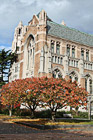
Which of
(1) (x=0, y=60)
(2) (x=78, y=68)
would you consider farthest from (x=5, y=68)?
(2) (x=78, y=68)

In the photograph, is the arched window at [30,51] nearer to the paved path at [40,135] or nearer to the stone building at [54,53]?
the stone building at [54,53]

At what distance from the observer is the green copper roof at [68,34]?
120ft

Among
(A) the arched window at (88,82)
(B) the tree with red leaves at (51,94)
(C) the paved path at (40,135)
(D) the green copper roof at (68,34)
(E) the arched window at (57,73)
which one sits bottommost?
(C) the paved path at (40,135)

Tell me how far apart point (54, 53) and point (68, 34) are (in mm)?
7735

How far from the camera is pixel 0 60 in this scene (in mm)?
42781

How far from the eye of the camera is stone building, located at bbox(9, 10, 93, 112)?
3274 centimetres

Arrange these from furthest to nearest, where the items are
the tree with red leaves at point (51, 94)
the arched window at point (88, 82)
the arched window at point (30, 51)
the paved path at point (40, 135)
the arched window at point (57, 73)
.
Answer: the arched window at point (30, 51) → the arched window at point (88, 82) → the arched window at point (57, 73) → the tree with red leaves at point (51, 94) → the paved path at point (40, 135)

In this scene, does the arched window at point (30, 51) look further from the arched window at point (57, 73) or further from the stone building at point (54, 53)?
the arched window at point (57, 73)

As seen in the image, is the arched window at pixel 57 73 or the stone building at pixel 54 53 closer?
the stone building at pixel 54 53

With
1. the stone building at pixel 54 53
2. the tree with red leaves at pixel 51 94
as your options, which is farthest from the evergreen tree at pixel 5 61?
the tree with red leaves at pixel 51 94

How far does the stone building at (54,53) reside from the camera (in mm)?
32744

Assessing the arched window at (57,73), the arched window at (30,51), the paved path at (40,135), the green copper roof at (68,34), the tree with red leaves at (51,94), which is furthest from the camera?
the arched window at (30,51)

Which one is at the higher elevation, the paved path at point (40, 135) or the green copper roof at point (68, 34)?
the green copper roof at point (68, 34)

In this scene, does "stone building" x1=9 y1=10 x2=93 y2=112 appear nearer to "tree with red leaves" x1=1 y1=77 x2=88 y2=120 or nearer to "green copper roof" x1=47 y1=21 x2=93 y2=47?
"green copper roof" x1=47 y1=21 x2=93 y2=47
